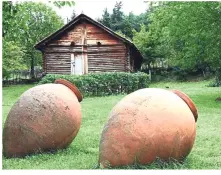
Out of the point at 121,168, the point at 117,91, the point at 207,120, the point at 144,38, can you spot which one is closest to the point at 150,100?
the point at 121,168

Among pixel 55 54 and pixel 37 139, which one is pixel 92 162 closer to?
pixel 37 139

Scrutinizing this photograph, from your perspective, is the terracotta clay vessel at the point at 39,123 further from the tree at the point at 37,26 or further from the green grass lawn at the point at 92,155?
the tree at the point at 37,26

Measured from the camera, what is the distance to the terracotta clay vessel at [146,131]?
20.0 feet

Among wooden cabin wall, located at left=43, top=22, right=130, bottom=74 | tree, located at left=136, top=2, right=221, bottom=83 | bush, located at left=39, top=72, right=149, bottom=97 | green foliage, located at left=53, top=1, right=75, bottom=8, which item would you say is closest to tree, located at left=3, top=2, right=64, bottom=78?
wooden cabin wall, located at left=43, top=22, right=130, bottom=74

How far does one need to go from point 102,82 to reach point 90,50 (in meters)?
5.71

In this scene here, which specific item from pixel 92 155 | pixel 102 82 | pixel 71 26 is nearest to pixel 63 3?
pixel 92 155

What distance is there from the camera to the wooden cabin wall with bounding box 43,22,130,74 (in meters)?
27.6

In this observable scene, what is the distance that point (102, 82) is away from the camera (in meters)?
23.1

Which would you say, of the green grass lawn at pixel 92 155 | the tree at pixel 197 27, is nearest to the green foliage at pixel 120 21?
the tree at pixel 197 27

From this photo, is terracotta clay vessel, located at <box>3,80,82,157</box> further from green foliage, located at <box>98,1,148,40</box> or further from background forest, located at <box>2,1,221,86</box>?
green foliage, located at <box>98,1,148,40</box>

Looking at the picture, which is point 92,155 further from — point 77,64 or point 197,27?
point 77,64

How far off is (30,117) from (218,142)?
393 centimetres

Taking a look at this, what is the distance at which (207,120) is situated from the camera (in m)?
12.5

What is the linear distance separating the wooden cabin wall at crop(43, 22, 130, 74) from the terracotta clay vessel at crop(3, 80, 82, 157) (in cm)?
1995
